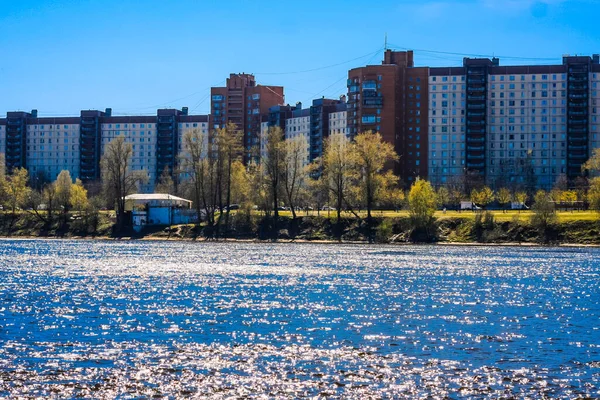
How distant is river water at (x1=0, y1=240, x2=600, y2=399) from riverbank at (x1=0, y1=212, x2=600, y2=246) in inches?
1780

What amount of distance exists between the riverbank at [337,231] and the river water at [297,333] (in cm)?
4522

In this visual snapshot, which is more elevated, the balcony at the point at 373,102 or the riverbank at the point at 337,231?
the balcony at the point at 373,102

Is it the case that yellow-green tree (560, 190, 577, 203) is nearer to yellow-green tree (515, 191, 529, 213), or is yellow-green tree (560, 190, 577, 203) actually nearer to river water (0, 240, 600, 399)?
yellow-green tree (515, 191, 529, 213)

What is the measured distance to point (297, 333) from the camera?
33312 mm

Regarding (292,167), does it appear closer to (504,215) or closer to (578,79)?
(504,215)

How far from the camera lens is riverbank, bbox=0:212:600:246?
366ft

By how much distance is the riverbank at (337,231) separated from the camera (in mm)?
111562

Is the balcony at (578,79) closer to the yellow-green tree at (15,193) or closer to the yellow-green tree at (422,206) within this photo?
the yellow-green tree at (422,206)

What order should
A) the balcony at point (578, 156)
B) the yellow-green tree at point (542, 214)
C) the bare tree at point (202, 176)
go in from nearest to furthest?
the yellow-green tree at point (542, 214)
the bare tree at point (202, 176)
the balcony at point (578, 156)

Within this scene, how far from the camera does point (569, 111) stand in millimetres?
198375

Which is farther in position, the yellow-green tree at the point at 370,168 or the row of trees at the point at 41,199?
the row of trees at the point at 41,199

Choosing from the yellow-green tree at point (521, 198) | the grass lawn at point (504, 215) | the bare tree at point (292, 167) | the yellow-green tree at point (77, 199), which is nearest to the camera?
the grass lawn at point (504, 215)

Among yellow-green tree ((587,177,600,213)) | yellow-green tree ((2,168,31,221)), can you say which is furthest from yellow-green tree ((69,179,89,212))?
yellow-green tree ((587,177,600,213))

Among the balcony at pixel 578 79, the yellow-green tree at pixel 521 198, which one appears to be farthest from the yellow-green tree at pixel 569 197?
the balcony at pixel 578 79
